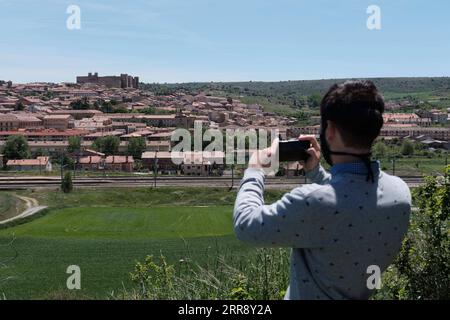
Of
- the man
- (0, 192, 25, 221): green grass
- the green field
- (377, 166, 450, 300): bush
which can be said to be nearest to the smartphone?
the man

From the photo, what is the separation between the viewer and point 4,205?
24312mm

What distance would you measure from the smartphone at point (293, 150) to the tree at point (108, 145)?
174ft

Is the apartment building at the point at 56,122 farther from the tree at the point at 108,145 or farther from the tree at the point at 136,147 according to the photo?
the tree at the point at 136,147

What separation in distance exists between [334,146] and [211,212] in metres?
23.2

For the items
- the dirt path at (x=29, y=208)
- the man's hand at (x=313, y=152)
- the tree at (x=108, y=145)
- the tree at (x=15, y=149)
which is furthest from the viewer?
the tree at (x=108, y=145)

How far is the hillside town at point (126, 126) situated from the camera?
149ft

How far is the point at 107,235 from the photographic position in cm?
2005

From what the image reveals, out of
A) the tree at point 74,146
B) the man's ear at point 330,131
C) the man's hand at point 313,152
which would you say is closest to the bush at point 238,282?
the man's hand at point 313,152

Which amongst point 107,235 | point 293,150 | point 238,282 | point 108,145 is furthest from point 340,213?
point 108,145

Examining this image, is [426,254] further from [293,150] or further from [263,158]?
[263,158]

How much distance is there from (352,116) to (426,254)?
1842 millimetres

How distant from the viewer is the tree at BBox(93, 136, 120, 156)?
54406 millimetres

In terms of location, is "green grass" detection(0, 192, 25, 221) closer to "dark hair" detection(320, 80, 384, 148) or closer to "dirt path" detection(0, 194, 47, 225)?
"dirt path" detection(0, 194, 47, 225)

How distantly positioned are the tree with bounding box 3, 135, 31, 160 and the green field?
71.5 feet
